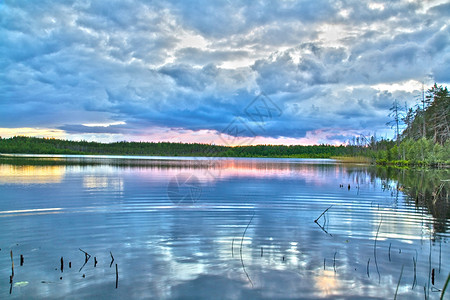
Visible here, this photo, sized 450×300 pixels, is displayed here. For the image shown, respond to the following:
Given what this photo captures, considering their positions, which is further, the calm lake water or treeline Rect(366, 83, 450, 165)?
treeline Rect(366, 83, 450, 165)

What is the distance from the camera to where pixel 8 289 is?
7.63m

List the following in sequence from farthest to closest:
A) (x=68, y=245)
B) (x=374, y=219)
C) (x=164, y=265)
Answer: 1. (x=374, y=219)
2. (x=68, y=245)
3. (x=164, y=265)

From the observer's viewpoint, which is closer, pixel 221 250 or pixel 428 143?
pixel 221 250

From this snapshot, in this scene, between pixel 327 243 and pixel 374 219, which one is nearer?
pixel 327 243

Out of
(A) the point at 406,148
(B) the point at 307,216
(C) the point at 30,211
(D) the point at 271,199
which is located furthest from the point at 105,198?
(A) the point at 406,148

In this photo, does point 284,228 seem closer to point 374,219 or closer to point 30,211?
point 374,219

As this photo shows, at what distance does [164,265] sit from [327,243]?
19.9ft

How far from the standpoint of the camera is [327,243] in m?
12.1

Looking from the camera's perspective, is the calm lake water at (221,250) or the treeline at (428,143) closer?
the calm lake water at (221,250)

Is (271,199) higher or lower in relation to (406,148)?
lower

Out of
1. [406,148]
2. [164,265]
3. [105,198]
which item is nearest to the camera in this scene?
[164,265]

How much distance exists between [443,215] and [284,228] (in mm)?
9354

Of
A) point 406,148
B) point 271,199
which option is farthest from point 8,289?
point 406,148

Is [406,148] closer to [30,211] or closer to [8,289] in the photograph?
[30,211]
